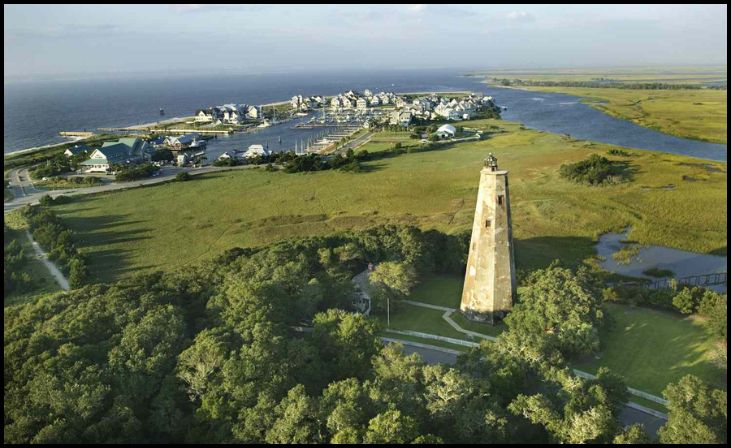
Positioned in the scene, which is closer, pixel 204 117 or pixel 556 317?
pixel 556 317

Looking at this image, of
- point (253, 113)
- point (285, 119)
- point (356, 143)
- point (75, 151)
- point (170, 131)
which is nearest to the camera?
point (75, 151)

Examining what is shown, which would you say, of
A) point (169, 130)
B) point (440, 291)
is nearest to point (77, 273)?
point (440, 291)

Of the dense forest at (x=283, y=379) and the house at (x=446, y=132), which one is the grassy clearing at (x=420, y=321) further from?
the house at (x=446, y=132)

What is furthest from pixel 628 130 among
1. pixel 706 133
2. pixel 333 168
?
pixel 333 168

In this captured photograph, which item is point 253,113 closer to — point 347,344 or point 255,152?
point 255,152

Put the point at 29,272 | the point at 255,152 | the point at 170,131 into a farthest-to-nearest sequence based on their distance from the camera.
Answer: the point at 170,131 < the point at 255,152 < the point at 29,272

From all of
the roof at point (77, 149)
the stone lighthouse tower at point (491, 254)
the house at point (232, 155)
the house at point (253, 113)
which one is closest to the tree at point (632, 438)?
the stone lighthouse tower at point (491, 254)

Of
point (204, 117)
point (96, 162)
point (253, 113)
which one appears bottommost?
point (96, 162)
